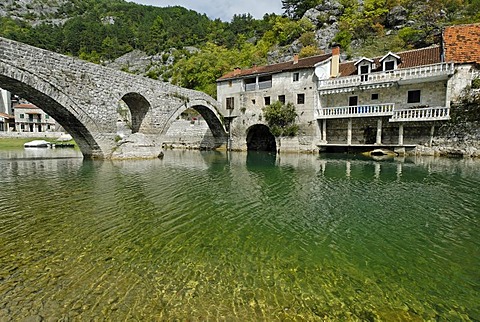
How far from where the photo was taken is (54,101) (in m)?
15.0

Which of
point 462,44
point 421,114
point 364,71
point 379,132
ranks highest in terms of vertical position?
point 462,44

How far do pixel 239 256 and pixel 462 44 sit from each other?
26.8 m

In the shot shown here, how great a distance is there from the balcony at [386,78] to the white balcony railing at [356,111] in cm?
168

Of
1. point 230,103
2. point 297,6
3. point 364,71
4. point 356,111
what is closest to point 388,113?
point 356,111

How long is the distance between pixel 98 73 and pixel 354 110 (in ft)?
67.6

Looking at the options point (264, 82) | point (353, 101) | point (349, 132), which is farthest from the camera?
point (264, 82)

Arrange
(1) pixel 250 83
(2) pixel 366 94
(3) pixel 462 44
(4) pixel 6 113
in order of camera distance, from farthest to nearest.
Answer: (4) pixel 6 113 → (1) pixel 250 83 → (2) pixel 366 94 → (3) pixel 462 44

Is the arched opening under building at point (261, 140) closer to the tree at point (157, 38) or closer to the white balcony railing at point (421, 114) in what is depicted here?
the white balcony railing at point (421, 114)

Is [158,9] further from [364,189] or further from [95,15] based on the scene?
[364,189]

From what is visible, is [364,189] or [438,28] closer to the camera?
[364,189]

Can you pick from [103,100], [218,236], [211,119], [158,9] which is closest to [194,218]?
[218,236]

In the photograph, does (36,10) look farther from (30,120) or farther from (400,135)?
(400,135)

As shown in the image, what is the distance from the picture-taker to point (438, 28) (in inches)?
1631

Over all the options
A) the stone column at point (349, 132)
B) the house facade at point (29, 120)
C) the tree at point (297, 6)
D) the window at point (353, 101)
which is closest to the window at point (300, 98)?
the window at point (353, 101)
